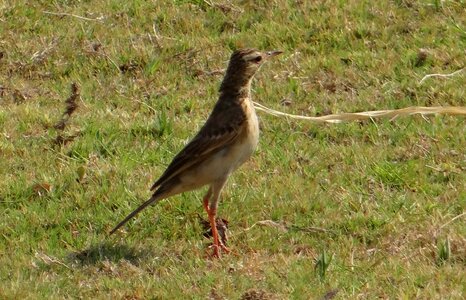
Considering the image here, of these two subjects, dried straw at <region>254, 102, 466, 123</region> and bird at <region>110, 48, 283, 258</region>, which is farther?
dried straw at <region>254, 102, 466, 123</region>

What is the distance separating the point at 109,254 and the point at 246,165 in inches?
75.9

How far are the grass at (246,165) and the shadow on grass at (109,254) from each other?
16 millimetres

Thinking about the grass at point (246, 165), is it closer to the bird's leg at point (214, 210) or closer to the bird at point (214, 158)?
the bird's leg at point (214, 210)

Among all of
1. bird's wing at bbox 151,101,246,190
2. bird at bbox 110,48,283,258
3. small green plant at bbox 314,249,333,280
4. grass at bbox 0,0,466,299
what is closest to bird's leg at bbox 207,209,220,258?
bird at bbox 110,48,283,258

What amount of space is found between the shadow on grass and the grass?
2cm

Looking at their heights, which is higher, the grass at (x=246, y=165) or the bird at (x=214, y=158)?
the bird at (x=214, y=158)

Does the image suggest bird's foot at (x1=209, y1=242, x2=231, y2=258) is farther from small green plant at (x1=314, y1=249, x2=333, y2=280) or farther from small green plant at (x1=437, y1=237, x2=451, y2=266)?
small green plant at (x1=437, y1=237, x2=451, y2=266)

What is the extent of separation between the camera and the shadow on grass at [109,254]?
31.0 ft

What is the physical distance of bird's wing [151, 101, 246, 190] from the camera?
31.2 feet

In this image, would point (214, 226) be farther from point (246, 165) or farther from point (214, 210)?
point (246, 165)

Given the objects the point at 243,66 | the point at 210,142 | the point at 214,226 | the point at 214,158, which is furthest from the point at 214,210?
the point at 243,66

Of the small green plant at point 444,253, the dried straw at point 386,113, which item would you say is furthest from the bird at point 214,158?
the dried straw at point 386,113

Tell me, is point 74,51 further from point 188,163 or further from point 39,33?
point 188,163

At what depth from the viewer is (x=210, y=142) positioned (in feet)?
31.4
